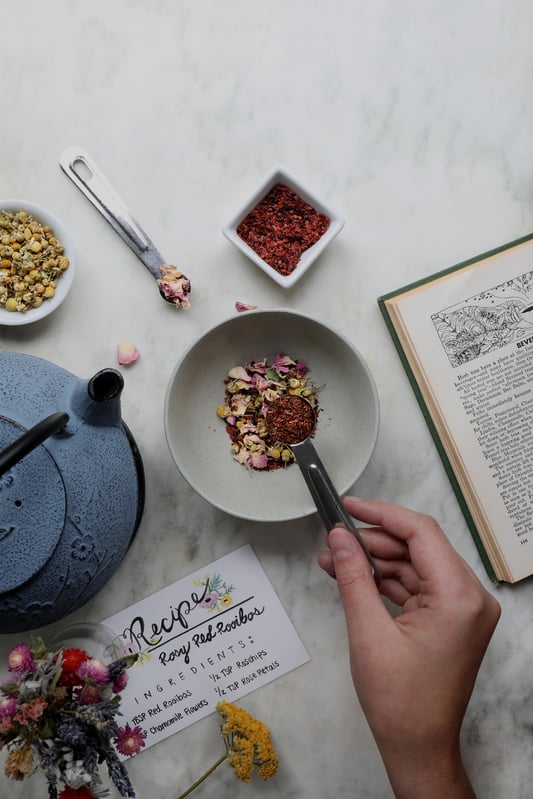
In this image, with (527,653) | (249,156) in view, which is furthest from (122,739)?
(249,156)

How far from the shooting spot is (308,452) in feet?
3.03

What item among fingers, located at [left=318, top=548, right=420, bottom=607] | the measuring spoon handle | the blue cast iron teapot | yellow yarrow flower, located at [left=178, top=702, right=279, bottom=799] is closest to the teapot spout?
the blue cast iron teapot

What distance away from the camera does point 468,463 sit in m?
1.03

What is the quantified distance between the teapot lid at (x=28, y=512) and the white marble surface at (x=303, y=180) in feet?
0.99

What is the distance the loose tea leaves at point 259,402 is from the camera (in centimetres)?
99

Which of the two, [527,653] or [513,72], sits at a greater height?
[513,72]

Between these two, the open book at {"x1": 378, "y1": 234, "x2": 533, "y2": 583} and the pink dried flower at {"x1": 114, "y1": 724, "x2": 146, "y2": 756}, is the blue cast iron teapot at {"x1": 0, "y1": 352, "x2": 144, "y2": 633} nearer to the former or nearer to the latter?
the pink dried flower at {"x1": 114, "y1": 724, "x2": 146, "y2": 756}

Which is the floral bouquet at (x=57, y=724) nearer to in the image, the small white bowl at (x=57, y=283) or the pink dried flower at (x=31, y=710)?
the pink dried flower at (x=31, y=710)

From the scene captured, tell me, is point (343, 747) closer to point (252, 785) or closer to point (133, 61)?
point (252, 785)

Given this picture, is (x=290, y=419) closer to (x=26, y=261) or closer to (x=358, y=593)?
(x=358, y=593)

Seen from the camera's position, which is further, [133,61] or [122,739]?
[133,61]

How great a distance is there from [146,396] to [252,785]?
0.61 metres

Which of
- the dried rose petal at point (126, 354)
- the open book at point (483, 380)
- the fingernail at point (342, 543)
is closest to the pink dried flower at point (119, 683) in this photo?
the fingernail at point (342, 543)

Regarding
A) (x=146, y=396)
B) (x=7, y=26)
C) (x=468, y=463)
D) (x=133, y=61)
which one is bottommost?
(x=468, y=463)
